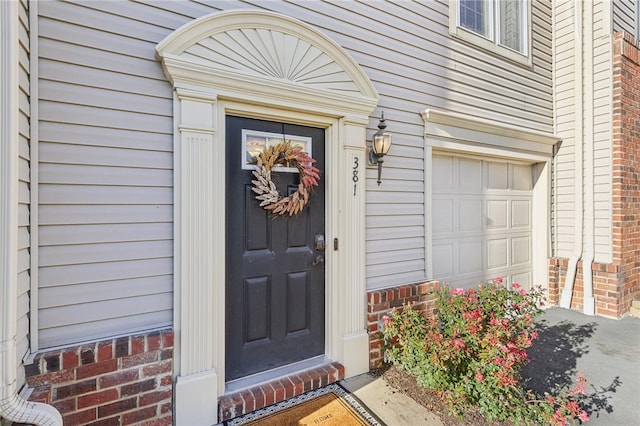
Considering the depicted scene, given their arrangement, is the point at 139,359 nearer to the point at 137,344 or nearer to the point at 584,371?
the point at 137,344

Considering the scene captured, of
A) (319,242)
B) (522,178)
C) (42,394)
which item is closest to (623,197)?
(522,178)

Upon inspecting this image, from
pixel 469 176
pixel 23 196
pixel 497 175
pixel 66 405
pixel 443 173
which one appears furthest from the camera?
pixel 497 175

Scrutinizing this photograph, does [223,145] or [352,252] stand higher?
[223,145]

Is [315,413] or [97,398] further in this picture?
[315,413]

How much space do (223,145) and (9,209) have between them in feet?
3.55

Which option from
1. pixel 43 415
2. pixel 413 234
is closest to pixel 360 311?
pixel 413 234

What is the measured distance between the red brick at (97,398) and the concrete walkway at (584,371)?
1.49 m

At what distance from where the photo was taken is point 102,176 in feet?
5.77

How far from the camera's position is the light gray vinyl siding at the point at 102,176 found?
5.42ft

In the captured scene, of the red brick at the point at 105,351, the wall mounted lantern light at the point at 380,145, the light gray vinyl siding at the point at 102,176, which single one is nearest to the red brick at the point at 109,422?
the red brick at the point at 105,351

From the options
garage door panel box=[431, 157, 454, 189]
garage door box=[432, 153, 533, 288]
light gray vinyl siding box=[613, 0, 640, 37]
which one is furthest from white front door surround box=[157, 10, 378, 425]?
light gray vinyl siding box=[613, 0, 640, 37]

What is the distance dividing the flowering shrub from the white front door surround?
471 millimetres

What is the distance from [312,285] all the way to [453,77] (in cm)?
250

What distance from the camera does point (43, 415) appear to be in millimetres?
1452
